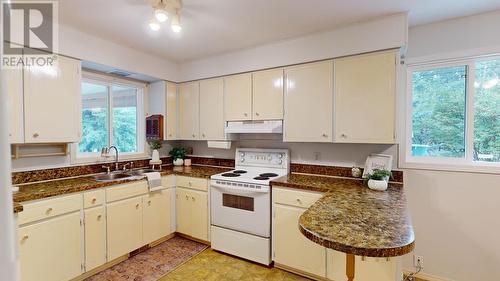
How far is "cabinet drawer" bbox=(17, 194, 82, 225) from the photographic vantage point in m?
1.90

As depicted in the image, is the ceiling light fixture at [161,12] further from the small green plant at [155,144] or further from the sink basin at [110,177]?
the small green plant at [155,144]

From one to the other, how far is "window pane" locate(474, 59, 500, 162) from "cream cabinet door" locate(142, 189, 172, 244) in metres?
3.36

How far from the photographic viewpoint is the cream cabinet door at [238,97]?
305 cm

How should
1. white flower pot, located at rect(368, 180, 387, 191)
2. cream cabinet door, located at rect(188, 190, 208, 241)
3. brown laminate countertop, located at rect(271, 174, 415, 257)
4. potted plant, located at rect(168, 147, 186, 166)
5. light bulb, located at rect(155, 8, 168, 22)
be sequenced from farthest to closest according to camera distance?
potted plant, located at rect(168, 147, 186, 166) < cream cabinet door, located at rect(188, 190, 208, 241) < white flower pot, located at rect(368, 180, 387, 191) < light bulb, located at rect(155, 8, 168, 22) < brown laminate countertop, located at rect(271, 174, 415, 257)

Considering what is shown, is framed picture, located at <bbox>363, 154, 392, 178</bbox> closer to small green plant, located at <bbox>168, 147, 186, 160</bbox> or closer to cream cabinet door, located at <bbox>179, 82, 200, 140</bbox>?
cream cabinet door, located at <bbox>179, 82, 200, 140</bbox>

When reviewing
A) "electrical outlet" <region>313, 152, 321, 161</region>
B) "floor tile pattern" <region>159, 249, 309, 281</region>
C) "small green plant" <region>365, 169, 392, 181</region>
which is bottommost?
"floor tile pattern" <region>159, 249, 309, 281</region>

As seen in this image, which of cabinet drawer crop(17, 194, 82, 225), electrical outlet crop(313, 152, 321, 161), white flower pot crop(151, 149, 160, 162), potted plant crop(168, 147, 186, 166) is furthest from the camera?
potted plant crop(168, 147, 186, 166)

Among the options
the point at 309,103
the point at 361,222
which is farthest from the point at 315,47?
the point at 361,222

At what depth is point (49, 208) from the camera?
2.04 metres

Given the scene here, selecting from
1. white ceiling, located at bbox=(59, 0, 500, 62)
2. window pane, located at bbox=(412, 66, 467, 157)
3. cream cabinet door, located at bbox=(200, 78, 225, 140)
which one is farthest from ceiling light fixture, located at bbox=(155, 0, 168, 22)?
window pane, located at bbox=(412, 66, 467, 157)

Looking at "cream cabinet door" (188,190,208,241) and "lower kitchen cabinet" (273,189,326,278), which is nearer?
"lower kitchen cabinet" (273,189,326,278)

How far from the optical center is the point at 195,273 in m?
2.47

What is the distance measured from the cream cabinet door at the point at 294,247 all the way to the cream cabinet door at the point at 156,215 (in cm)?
146

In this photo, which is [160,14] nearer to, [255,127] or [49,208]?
[255,127]
